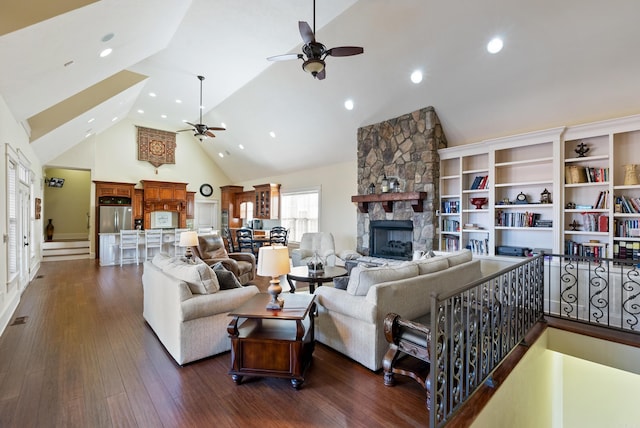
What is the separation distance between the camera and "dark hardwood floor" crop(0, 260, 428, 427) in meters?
2.12

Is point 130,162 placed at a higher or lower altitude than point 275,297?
higher

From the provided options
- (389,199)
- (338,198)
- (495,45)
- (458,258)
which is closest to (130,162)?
(338,198)

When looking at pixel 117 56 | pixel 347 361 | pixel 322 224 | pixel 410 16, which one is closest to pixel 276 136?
pixel 322 224

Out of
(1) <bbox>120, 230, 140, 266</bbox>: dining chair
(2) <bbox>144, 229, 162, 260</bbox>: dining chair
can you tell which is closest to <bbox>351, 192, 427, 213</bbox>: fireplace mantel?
(2) <bbox>144, 229, 162, 260</bbox>: dining chair

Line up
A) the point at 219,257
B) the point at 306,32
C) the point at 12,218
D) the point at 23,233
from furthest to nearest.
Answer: the point at 219,257 → the point at 23,233 → the point at 12,218 → the point at 306,32

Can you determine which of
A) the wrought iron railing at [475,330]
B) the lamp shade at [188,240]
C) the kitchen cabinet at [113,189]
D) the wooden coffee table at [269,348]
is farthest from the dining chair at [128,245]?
the wrought iron railing at [475,330]

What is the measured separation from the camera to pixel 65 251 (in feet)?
31.0

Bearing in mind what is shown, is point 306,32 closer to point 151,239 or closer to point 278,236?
point 278,236

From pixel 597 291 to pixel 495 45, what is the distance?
143 inches

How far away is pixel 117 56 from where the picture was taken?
424cm

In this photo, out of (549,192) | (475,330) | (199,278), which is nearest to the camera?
(475,330)

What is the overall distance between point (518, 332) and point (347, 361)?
6.08 ft

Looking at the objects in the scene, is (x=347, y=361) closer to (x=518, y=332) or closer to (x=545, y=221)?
(x=518, y=332)

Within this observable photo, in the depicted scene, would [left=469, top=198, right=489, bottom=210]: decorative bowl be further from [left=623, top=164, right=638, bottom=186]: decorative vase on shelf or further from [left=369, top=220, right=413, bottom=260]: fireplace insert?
[left=623, top=164, right=638, bottom=186]: decorative vase on shelf
